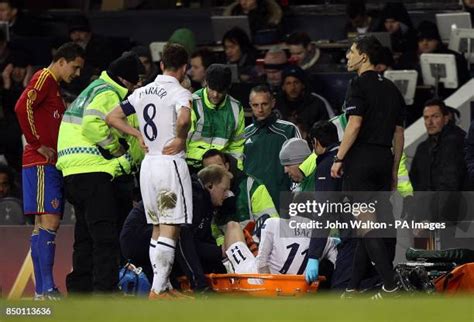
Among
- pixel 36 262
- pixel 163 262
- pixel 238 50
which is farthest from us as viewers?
pixel 238 50

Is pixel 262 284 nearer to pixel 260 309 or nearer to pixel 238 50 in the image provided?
pixel 260 309

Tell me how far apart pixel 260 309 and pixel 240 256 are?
8.45 ft

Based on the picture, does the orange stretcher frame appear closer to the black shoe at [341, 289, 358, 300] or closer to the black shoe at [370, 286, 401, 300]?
the black shoe at [341, 289, 358, 300]

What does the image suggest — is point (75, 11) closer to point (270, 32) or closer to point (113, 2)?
point (113, 2)

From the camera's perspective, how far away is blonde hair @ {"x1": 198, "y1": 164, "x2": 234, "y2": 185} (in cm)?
1423

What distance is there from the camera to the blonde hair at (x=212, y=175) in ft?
46.7

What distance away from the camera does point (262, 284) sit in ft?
45.7

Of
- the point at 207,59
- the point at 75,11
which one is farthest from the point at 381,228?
the point at 75,11

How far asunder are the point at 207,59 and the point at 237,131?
10.6 feet

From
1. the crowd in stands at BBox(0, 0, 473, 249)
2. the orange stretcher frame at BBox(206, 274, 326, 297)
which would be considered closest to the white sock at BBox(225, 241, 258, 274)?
the orange stretcher frame at BBox(206, 274, 326, 297)

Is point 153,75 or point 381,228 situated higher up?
point 153,75

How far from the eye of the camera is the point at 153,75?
57.7 ft

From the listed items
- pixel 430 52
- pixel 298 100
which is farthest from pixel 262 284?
pixel 430 52

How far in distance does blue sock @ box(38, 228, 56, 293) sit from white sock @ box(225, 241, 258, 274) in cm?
143
